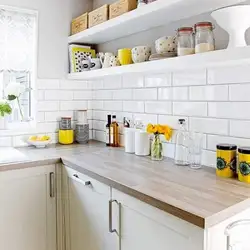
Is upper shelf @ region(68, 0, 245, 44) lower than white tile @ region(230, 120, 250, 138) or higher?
higher

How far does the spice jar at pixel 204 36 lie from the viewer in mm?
1452

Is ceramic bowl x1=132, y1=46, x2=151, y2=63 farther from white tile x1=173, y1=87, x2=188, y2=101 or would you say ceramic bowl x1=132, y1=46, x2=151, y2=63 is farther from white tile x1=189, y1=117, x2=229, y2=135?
white tile x1=189, y1=117, x2=229, y2=135

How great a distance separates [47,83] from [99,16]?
0.71 metres

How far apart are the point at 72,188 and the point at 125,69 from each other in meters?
0.80

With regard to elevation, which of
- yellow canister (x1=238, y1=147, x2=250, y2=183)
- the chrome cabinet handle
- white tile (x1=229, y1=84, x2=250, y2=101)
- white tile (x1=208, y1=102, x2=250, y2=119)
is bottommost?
the chrome cabinet handle

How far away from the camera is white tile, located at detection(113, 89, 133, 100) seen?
2238 mm

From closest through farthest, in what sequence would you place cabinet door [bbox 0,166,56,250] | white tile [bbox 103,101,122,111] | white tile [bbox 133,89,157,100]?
cabinet door [bbox 0,166,56,250], white tile [bbox 133,89,157,100], white tile [bbox 103,101,122,111]

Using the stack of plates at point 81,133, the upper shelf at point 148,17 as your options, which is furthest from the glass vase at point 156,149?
the stack of plates at point 81,133

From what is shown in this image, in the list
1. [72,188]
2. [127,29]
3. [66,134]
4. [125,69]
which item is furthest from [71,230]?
[127,29]

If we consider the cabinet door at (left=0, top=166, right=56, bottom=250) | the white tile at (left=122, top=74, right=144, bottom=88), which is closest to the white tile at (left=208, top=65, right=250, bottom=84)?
the white tile at (left=122, top=74, right=144, bottom=88)

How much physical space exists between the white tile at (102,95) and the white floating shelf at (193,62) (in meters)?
0.36

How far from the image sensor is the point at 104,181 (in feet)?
4.84

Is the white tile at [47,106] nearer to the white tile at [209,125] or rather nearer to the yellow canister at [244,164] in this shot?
the white tile at [209,125]

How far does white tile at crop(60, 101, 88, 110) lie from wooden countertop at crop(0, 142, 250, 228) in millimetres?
566
